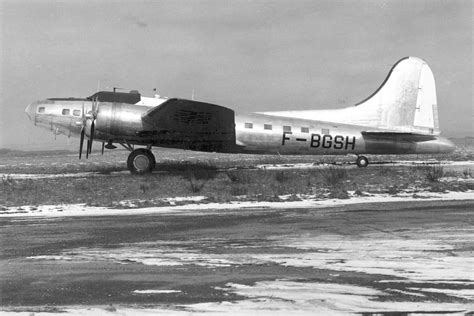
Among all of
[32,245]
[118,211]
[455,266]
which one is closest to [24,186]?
[118,211]

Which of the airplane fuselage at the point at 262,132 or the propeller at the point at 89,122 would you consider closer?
the propeller at the point at 89,122

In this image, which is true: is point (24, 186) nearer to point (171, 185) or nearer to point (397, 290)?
point (171, 185)

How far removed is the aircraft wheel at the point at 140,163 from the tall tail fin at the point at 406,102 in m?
9.54

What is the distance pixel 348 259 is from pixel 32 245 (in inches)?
200

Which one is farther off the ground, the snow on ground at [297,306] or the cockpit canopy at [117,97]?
the cockpit canopy at [117,97]

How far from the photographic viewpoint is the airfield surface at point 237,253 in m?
5.20

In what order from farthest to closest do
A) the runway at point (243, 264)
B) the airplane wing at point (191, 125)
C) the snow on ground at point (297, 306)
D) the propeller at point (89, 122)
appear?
the propeller at point (89, 122) < the airplane wing at point (191, 125) < the runway at point (243, 264) < the snow on ground at point (297, 306)

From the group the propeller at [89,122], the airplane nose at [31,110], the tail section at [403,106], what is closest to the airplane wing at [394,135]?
the tail section at [403,106]

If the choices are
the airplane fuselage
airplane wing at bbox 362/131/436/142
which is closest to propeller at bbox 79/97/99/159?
the airplane fuselage

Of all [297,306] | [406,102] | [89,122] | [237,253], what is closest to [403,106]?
[406,102]

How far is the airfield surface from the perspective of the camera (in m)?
5.20

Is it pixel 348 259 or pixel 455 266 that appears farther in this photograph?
pixel 348 259

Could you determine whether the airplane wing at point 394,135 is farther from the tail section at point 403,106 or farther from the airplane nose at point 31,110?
the airplane nose at point 31,110

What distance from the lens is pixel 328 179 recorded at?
1789 centimetres
